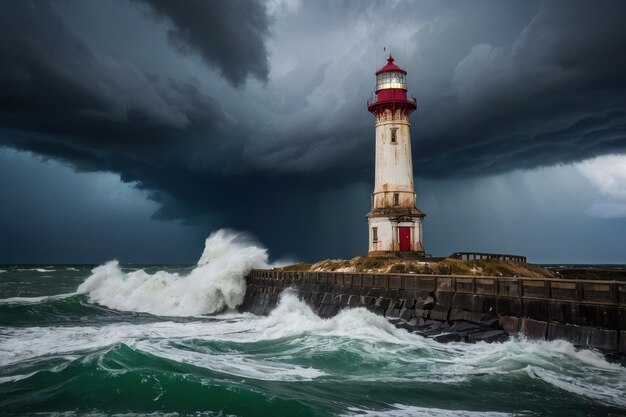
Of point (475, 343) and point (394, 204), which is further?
point (394, 204)

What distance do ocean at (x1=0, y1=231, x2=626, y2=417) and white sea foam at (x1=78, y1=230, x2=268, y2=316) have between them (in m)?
10.9

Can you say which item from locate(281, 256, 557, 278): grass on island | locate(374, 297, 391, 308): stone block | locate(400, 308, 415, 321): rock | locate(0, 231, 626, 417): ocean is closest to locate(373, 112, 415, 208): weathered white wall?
locate(281, 256, 557, 278): grass on island

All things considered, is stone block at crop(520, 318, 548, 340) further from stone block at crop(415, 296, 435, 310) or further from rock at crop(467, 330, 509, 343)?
stone block at crop(415, 296, 435, 310)

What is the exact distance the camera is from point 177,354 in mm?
12914

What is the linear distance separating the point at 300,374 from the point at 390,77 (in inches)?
887

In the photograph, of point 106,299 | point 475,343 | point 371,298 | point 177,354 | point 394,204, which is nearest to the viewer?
point 177,354

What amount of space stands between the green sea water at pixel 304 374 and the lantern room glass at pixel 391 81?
15972 mm

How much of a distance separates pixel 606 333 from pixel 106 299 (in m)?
31.1

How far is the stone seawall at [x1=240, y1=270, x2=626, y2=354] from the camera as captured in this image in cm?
1173

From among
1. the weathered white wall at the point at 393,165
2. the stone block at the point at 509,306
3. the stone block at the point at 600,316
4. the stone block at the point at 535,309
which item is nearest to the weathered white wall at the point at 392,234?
the weathered white wall at the point at 393,165

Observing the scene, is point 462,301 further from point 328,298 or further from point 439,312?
point 328,298

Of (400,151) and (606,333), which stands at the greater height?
(400,151)

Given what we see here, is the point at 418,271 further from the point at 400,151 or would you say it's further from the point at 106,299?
the point at 106,299

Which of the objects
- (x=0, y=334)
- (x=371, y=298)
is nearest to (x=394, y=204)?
(x=371, y=298)
